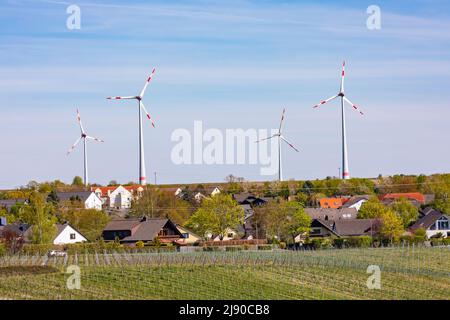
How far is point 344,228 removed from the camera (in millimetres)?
106000

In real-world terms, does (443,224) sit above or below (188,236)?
above

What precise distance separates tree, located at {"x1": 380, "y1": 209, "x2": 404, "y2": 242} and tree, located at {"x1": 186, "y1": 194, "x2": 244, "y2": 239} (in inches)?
562

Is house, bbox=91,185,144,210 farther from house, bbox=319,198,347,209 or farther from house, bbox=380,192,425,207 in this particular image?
house, bbox=380,192,425,207

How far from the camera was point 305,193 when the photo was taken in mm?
151500

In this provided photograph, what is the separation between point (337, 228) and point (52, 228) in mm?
31381

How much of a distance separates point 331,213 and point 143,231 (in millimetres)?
30985

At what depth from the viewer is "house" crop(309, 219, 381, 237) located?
102750 mm

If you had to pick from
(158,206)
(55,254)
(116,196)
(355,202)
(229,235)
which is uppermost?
(116,196)

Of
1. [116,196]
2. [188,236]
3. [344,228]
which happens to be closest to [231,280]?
[188,236]

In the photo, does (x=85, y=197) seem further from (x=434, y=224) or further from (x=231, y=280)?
(x=231, y=280)

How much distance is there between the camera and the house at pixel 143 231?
9729 cm
